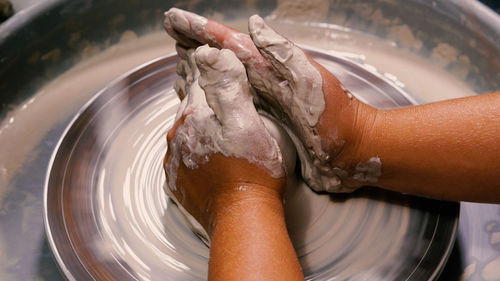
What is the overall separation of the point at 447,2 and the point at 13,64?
178cm

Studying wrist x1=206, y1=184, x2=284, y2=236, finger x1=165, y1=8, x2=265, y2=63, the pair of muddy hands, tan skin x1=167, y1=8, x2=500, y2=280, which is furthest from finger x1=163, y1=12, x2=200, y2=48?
wrist x1=206, y1=184, x2=284, y2=236

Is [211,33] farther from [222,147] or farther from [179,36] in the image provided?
[222,147]

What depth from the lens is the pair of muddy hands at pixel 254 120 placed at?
0.96 meters

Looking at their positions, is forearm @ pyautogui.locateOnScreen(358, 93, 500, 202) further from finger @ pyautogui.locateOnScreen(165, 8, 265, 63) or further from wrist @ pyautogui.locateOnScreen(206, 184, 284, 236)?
finger @ pyautogui.locateOnScreen(165, 8, 265, 63)

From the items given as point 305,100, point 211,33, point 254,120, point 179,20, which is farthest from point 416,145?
point 179,20

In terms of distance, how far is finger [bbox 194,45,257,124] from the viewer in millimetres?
935

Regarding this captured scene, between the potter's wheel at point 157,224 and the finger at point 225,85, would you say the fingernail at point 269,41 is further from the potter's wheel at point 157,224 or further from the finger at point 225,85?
the potter's wheel at point 157,224

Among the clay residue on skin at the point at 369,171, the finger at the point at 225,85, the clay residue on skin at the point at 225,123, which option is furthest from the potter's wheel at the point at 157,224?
the finger at the point at 225,85

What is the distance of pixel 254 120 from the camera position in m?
0.98

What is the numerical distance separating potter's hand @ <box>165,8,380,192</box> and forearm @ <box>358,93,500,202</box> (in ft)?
0.16

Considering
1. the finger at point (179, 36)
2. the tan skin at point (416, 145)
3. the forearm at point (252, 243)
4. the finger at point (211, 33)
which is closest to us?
the forearm at point (252, 243)

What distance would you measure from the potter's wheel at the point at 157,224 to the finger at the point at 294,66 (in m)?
0.29

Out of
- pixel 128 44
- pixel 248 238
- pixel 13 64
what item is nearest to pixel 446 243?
pixel 248 238

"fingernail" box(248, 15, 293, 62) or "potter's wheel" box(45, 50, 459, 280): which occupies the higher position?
"fingernail" box(248, 15, 293, 62)
